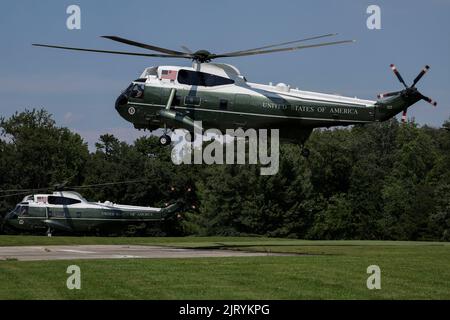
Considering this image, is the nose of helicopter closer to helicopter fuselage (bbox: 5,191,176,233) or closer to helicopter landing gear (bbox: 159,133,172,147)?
helicopter landing gear (bbox: 159,133,172,147)

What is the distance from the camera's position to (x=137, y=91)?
126 ft

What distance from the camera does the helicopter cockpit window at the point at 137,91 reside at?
38312 mm

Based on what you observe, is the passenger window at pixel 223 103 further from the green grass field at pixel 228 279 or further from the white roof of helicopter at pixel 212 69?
the green grass field at pixel 228 279

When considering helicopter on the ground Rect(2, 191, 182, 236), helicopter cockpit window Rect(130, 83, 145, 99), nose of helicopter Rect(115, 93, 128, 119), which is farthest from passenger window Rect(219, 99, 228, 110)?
helicopter on the ground Rect(2, 191, 182, 236)

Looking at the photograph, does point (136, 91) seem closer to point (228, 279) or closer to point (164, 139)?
point (164, 139)

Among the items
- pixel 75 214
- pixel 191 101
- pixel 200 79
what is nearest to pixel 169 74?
pixel 200 79

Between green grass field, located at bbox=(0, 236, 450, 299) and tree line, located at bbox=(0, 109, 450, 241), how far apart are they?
5759 cm

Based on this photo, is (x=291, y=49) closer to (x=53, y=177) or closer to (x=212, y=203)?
(x=212, y=203)

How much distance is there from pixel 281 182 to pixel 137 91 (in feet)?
175

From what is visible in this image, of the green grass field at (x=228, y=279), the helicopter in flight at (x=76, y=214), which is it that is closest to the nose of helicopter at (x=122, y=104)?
the green grass field at (x=228, y=279)

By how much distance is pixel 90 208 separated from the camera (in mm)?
62656

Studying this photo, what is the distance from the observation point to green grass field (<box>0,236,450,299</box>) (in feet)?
59.3

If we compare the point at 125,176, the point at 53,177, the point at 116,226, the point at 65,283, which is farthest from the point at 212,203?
the point at 65,283
